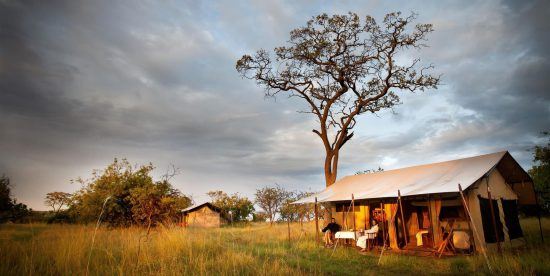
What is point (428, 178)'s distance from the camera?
11.1 meters

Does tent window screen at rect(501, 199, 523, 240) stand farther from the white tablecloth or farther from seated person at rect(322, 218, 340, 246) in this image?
seated person at rect(322, 218, 340, 246)

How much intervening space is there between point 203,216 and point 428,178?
29.3 m

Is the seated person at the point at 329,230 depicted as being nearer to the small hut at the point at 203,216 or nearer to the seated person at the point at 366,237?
the seated person at the point at 366,237

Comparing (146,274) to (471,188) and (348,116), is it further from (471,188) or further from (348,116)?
(348,116)

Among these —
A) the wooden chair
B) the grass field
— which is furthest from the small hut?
the wooden chair

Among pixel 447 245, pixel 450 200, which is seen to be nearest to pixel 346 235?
pixel 447 245

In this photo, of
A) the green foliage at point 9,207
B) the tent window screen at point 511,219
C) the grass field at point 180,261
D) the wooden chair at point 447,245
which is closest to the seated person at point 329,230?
the grass field at point 180,261

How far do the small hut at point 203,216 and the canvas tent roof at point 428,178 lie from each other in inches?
940

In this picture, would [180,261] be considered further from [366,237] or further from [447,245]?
[447,245]

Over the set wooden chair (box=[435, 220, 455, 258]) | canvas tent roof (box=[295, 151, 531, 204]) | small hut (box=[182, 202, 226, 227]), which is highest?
canvas tent roof (box=[295, 151, 531, 204])

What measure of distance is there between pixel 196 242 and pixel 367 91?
13.1 meters

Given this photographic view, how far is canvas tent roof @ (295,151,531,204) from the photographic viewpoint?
31.9 ft

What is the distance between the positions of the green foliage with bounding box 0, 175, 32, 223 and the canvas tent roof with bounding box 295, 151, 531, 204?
22214 mm

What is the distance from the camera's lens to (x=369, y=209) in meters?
13.5
